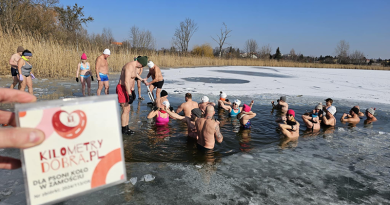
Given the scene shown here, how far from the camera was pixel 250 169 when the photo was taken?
331 cm

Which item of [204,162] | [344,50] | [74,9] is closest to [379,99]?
[204,162]

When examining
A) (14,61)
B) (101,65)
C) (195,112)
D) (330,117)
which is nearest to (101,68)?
(101,65)

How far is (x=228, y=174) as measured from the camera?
3.12 m

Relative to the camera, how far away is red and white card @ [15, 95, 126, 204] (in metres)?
0.99

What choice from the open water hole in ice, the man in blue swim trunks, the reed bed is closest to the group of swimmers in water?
the man in blue swim trunks

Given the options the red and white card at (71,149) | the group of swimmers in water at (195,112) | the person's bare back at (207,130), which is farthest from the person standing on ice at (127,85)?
the red and white card at (71,149)

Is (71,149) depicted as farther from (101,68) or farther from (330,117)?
(101,68)

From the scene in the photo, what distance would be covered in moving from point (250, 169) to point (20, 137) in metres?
2.93

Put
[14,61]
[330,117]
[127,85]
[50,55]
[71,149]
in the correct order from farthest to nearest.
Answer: [50,55]
[14,61]
[330,117]
[127,85]
[71,149]

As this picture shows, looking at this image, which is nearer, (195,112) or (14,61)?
(195,112)

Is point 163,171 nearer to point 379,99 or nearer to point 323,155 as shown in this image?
point 323,155

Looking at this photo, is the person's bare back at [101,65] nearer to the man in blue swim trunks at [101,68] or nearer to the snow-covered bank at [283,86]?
the man in blue swim trunks at [101,68]

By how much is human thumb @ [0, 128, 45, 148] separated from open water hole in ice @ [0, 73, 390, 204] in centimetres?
163

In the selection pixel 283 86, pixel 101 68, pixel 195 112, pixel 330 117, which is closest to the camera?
pixel 195 112
